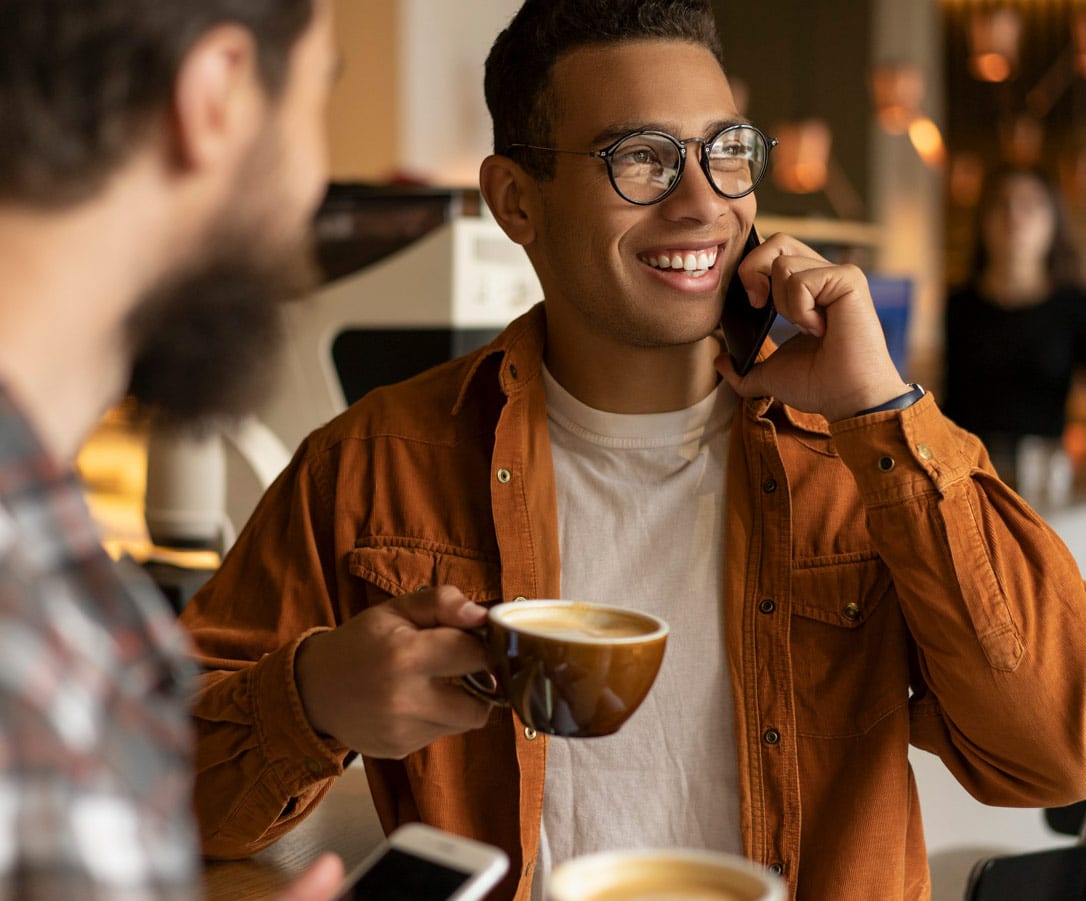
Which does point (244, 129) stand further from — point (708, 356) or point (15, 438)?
point (708, 356)

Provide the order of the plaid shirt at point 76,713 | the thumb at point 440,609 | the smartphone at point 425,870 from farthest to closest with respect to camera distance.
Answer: the thumb at point 440,609
the smartphone at point 425,870
the plaid shirt at point 76,713

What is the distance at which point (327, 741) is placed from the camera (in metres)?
1.21

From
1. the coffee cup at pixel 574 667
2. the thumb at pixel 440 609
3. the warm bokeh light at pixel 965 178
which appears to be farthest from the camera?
the warm bokeh light at pixel 965 178

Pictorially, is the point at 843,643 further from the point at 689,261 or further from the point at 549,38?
the point at 549,38

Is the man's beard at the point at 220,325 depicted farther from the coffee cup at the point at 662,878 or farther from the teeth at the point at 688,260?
the teeth at the point at 688,260

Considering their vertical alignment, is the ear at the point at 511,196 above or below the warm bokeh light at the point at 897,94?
below

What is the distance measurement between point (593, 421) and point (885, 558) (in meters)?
0.38

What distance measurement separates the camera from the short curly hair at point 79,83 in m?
0.71

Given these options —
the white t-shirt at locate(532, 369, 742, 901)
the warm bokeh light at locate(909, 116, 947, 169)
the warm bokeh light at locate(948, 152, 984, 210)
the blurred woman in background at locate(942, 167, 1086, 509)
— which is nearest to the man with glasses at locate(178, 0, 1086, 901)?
the white t-shirt at locate(532, 369, 742, 901)

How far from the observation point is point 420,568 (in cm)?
142

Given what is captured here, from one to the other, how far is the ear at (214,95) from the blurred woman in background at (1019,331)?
3459mm

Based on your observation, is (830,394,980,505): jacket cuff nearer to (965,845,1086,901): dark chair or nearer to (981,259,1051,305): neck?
(965,845,1086,901): dark chair

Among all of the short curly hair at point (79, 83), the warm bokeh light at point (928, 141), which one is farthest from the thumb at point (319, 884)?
the warm bokeh light at point (928, 141)

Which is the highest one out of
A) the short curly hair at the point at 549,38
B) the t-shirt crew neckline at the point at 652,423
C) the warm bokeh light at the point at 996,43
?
the warm bokeh light at the point at 996,43
